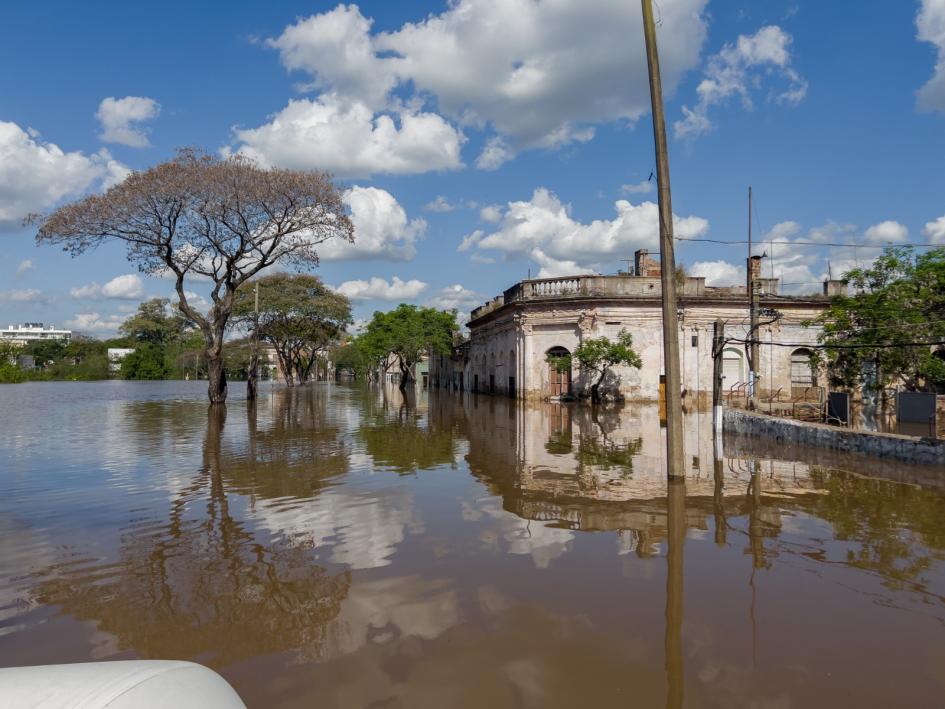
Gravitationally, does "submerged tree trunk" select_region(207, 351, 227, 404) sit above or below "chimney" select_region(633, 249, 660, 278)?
below

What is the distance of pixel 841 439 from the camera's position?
12.3 meters

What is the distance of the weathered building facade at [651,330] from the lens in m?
27.2

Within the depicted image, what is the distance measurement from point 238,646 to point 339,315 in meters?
45.8

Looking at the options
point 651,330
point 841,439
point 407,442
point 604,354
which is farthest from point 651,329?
point 407,442

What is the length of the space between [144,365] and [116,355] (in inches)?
981

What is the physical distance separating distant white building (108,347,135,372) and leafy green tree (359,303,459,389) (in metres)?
54.3

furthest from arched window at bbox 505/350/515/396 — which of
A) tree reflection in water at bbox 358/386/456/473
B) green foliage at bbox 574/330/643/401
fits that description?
tree reflection in water at bbox 358/386/456/473

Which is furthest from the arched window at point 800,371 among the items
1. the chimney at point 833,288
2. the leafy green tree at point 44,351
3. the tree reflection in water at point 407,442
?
the leafy green tree at point 44,351

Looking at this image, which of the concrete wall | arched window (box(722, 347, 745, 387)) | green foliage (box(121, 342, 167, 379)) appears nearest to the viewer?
the concrete wall

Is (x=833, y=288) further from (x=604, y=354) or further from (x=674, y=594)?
(x=674, y=594)

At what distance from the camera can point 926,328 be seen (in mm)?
15734

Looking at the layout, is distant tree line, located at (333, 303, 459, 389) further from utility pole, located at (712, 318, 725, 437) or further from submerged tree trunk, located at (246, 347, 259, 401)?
utility pole, located at (712, 318, 725, 437)

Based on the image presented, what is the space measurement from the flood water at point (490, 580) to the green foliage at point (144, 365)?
79235mm

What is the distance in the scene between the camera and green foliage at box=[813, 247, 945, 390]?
15.8 metres
